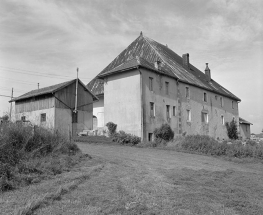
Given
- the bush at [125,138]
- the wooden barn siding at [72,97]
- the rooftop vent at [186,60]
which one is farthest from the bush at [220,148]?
the rooftop vent at [186,60]

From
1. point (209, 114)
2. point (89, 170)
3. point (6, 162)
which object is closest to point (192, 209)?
point (89, 170)

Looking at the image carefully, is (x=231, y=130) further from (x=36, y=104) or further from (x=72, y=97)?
(x=36, y=104)

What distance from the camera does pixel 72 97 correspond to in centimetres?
2877

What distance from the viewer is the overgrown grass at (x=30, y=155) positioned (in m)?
7.02

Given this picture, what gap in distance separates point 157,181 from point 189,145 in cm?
1293

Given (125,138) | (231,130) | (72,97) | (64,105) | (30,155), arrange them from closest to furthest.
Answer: (30,155) → (125,138) → (64,105) → (72,97) → (231,130)

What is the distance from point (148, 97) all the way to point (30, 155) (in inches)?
687

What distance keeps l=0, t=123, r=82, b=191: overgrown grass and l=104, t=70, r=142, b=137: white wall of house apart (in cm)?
1355

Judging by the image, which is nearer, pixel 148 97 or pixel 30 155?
pixel 30 155

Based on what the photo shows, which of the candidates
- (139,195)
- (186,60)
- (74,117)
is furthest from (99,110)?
(139,195)

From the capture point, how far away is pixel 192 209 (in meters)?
5.72

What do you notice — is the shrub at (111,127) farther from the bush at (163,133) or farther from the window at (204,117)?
the window at (204,117)

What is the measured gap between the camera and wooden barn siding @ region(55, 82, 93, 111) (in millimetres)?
27578

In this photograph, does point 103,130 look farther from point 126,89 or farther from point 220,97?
point 220,97
